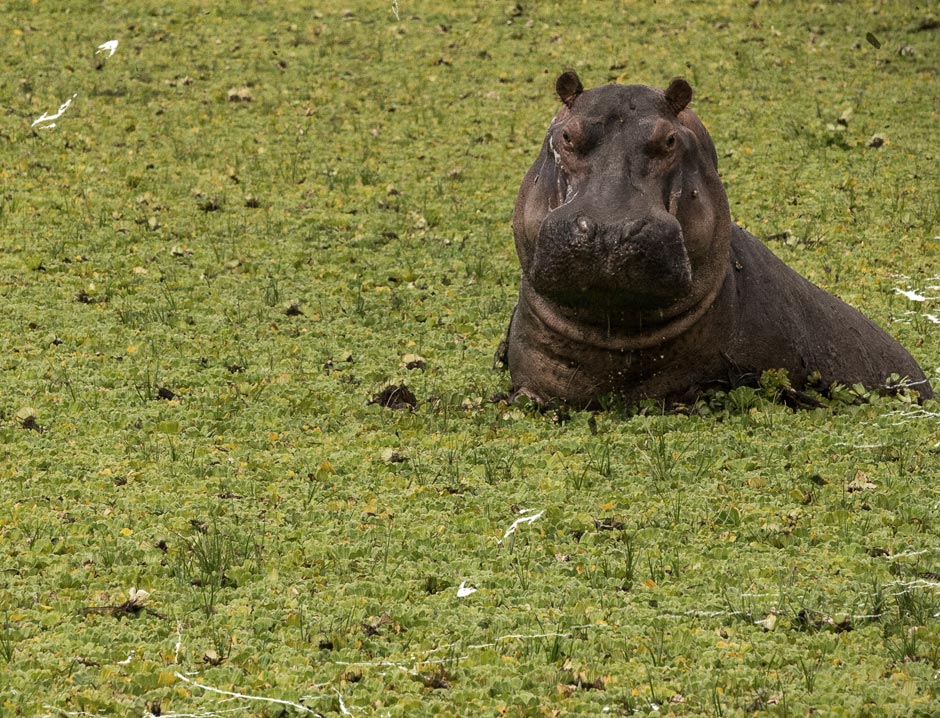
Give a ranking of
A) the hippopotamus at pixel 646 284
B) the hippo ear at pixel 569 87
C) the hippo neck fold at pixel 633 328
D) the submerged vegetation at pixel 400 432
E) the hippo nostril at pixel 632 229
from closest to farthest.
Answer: the submerged vegetation at pixel 400 432 < the hippo nostril at pixel 632 229 < the hippopotamus at pixel 646 284 < the hippo neck fold at pixel 633 328 < the hippo ear at pixel 569 87

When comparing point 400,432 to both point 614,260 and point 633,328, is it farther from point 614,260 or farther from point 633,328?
point 614,260

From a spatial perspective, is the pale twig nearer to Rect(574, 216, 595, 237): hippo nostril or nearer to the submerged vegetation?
the submerged vegetation

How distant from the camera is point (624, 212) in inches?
287

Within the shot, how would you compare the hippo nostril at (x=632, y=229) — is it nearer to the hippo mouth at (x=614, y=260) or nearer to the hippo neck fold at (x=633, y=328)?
the hippo mouth at (x=614, y=260)

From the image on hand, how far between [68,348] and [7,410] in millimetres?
1321

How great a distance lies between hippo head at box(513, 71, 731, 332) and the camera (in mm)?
7230

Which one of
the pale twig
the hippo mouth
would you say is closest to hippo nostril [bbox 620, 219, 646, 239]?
the hippo mouth

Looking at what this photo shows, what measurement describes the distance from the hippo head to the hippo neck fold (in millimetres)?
A: 17

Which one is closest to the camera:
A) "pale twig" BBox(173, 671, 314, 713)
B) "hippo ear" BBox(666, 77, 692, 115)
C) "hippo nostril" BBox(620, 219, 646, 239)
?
"pale twig" BBox(173, 671, 314, 713)

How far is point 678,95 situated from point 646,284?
1.40 m

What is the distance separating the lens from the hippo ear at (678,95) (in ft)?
26.2

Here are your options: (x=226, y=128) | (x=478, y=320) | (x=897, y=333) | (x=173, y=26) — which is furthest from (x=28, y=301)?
(x=173, y=26)

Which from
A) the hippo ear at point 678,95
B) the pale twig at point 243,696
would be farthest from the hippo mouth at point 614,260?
the pale twig at point 243,696

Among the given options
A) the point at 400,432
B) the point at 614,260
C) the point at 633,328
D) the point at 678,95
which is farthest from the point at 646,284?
the point at 400,432
